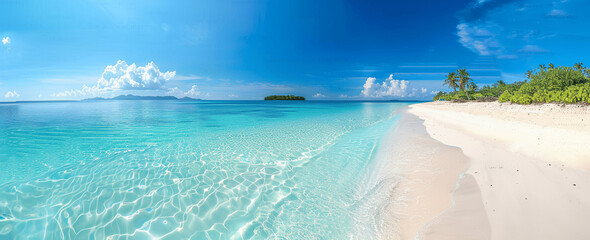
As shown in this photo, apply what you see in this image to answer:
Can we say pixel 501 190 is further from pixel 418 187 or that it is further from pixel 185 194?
pixel 185 194

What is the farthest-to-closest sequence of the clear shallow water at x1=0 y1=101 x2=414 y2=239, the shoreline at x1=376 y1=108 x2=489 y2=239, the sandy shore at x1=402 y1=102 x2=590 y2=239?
the clear shallow water at x1=0 y1=101 x2=414 y2=239 → the shoreline at x1=376 y1=108 x2=489 y2=239 → the sandy shore at x1=402 y1=102 x2=590 y2=239

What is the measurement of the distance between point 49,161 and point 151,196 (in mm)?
6747

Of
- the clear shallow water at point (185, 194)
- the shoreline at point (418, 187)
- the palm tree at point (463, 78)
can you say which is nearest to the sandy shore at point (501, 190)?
the shoreline at point (418, 187)

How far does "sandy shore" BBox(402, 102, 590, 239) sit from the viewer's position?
3.33 meters

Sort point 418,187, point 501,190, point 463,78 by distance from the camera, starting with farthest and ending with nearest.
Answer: point 463,78 → point 418,187 → point 501,190

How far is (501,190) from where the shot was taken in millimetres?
4582

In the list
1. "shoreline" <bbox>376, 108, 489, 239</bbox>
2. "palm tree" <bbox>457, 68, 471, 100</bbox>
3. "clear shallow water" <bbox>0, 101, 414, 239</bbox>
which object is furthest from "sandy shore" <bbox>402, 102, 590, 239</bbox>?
"palm tree" <bbox>457, 68, 471, 100</bbox>

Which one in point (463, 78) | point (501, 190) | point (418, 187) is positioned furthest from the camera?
point (463, 78)

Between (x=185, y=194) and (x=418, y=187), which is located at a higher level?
(x=418, y=187)

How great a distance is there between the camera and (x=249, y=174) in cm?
663

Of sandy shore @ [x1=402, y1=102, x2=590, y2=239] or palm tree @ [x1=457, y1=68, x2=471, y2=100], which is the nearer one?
sandy shore @ [x1=402, y1=102, x2=590, y2=239]

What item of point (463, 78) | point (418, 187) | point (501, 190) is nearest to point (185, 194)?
point (418, 187)

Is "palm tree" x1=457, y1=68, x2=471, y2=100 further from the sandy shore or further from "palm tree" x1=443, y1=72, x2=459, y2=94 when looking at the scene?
the sandy shore

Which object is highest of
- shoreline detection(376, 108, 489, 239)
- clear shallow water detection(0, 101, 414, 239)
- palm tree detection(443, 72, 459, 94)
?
palm tree detection(443, 72, 459, 94)
